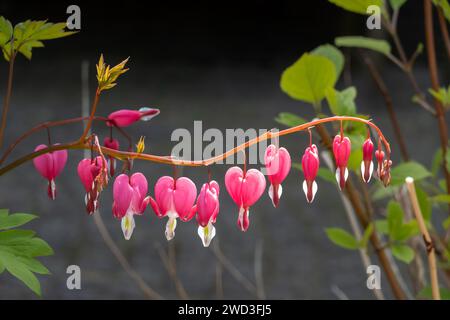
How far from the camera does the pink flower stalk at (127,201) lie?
0.59 meters

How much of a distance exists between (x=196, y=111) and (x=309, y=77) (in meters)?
2.60

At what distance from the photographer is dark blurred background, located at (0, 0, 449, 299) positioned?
8.52ft

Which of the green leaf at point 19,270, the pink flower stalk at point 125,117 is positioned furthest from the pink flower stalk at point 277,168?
the green leaf at point 19,270

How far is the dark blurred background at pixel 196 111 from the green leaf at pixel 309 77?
1.62 meters

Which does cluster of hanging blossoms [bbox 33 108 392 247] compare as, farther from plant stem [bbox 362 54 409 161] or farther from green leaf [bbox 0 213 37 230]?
plant stem [bbox 362 54 409 161]

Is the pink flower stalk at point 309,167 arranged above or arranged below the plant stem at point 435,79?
below

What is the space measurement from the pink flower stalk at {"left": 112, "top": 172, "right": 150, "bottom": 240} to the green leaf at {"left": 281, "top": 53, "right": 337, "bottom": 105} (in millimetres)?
309

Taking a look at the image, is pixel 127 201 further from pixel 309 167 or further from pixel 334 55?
pixel 334 55

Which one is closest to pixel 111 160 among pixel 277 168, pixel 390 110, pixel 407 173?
pixel 277 168

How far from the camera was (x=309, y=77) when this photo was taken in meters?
0.84

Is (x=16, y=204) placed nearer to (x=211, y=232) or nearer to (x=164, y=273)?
(x=164, y=273)

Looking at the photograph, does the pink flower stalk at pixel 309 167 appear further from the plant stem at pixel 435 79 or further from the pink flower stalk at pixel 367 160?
the plant stem at pixel 435 79

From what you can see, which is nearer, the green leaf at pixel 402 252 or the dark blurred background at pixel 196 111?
the green leaf at pixel 402 252

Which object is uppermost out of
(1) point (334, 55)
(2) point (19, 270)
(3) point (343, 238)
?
(1) point (334, 55)
